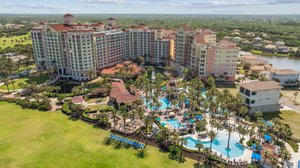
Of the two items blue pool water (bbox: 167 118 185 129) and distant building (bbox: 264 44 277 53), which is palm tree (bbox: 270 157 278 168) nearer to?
blue pool water (bbox: 167 118 185 129)

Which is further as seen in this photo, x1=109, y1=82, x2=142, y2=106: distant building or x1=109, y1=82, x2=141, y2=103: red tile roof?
x1=109, y1=82, x2=141, y2=103: red tile roof

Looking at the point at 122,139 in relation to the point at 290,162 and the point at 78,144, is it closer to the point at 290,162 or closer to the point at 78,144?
the point at 78,144

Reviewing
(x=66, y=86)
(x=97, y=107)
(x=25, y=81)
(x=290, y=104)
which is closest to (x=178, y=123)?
(x=97, y=107)

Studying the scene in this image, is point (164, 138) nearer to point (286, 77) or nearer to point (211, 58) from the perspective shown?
point (211, 58)

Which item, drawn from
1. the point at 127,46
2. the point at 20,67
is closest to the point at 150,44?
the point at 127,46

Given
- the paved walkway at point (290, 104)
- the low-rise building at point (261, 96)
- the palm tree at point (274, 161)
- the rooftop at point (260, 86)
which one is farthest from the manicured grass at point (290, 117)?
the palm tree at point (274, 161)

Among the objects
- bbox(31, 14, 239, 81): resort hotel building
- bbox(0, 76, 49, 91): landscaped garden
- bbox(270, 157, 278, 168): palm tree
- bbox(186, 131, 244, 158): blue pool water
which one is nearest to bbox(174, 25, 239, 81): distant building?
bbox(31, 14, 239, 81): resort hotel building

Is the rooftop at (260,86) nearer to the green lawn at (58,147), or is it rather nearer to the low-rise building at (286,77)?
the low-rise building at (286,77)
